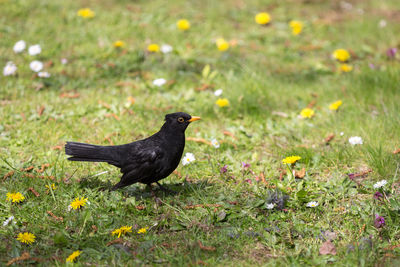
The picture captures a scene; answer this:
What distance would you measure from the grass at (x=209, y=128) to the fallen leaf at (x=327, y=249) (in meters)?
0.04

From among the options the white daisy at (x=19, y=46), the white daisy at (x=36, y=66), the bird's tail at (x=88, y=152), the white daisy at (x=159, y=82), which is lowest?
the white daisy at (x=159, y=82)

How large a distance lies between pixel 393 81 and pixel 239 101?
6.25 feet

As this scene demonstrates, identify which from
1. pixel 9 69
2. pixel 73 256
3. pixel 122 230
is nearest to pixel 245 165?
pixel 122 230

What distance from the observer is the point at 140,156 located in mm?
3547

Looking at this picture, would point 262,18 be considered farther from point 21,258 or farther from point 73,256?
point 21,258

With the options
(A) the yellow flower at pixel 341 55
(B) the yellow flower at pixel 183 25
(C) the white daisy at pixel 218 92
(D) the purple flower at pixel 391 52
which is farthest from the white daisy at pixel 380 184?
(B) the yellow flower at pixel 183 25

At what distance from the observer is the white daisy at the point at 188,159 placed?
410cm

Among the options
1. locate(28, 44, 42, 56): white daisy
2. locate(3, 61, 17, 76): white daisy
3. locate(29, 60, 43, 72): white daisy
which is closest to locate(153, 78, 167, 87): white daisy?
locate(29, 60, 43, 72): white daisy

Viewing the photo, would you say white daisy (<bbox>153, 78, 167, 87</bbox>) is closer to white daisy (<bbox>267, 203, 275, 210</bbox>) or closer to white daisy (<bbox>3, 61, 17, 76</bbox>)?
white daisy (<bbox>3, 61, 17, 76</bbox>)

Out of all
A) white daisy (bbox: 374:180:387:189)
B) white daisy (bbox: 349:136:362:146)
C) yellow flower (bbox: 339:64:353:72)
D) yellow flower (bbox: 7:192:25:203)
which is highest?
yellow flower (bbox: 7:192:25:203)

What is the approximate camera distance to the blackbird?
3486mm

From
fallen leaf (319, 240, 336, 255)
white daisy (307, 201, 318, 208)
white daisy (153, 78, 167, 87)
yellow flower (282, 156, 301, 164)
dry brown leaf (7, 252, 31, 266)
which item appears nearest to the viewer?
dry brown leaf (7, 252, 31, 266)

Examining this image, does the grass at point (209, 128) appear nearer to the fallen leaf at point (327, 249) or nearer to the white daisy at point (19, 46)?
the fallen leaf at point (327, 249)

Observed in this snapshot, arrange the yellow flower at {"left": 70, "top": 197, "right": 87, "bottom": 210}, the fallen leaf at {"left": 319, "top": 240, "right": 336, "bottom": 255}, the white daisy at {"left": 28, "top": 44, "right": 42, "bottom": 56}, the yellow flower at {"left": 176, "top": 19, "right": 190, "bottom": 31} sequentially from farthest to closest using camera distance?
1. the yellow flower at {"left": 176, "top": 19, "right": 190, "bottom": 31}
2. the white daisy at {"left": 28, "top": 44, "right": 42, "bottom": 56}
3. the yellow flower at {"left": 70, "top": 197, "right": 87, "bottom": 210}
4. the fallen leaf at {"left": 319, "top": 240, "right": 336, "bottom": 255}
